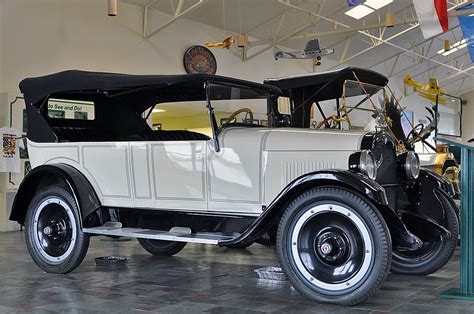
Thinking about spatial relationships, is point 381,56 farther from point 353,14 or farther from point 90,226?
point 90,226

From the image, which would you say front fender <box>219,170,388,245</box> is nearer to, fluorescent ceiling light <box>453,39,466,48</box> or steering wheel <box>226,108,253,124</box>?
steering wheel <box>226,108,253,124</box>

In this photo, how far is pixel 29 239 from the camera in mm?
5160

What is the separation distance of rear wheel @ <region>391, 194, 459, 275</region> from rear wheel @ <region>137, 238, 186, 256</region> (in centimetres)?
232

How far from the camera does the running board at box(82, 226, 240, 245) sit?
4.19 metres

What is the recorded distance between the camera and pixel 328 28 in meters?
16.8

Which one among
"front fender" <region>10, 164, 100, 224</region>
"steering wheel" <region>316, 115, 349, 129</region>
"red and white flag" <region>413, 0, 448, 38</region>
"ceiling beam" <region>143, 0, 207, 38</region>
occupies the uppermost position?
"ceiling beam" <region>143, 0, 207, 38</region>

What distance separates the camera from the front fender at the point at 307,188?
3623 mm

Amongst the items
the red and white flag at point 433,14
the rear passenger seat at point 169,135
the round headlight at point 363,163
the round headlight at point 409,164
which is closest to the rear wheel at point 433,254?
the round headlight at point 409,164

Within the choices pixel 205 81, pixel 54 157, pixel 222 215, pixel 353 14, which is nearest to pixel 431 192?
pixel 222 215

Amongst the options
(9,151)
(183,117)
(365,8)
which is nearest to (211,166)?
(183,117)

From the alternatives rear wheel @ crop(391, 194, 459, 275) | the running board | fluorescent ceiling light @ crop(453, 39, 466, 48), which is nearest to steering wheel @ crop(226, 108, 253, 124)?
the running board

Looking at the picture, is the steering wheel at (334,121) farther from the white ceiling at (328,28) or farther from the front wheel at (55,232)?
the white ceiling at (328,28)

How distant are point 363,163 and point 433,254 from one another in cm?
140

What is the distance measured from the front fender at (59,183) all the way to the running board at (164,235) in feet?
0.81
